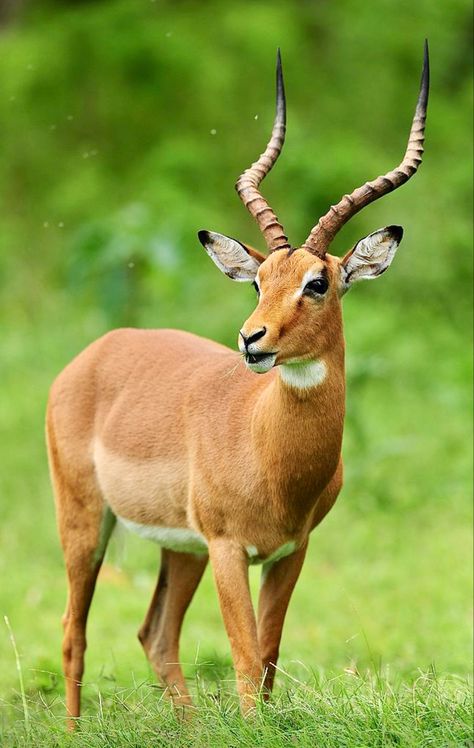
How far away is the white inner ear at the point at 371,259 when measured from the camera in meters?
4.70

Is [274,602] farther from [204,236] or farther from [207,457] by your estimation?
[204,236]

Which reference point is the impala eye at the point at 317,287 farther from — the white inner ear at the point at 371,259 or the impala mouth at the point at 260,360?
the impala mouth at the point at 260,360

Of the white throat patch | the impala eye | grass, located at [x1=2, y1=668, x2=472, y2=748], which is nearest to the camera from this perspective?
grass, located at [x1=2, y1=668, x2=472, y2=748]

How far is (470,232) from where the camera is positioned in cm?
1212

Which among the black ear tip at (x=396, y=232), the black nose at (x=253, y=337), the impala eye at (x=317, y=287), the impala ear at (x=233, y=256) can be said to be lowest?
the black nose at (x=253, y=337)

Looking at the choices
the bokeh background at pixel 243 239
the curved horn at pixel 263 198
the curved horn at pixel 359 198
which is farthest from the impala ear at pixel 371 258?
the bokeh background at pixel 243 239

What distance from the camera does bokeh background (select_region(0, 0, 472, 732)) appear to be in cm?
781

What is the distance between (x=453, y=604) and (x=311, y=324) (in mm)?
3415

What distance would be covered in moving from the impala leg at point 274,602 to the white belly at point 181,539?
0.05 m

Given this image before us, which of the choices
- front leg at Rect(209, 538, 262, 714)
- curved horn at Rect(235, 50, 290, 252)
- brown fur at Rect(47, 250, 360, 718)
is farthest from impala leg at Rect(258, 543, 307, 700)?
curved horn at Rect(235, 50, 290, 252)

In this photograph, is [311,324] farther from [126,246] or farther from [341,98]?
[341,98]

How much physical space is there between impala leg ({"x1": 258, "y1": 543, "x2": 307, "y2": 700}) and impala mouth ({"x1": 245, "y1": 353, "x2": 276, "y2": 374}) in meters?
1.00

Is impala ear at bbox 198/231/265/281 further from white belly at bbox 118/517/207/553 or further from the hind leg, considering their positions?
Answer: the hind leg

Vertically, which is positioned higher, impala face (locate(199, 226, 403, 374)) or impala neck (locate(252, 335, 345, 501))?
impala face (locate(199, 226, 403, 374))
